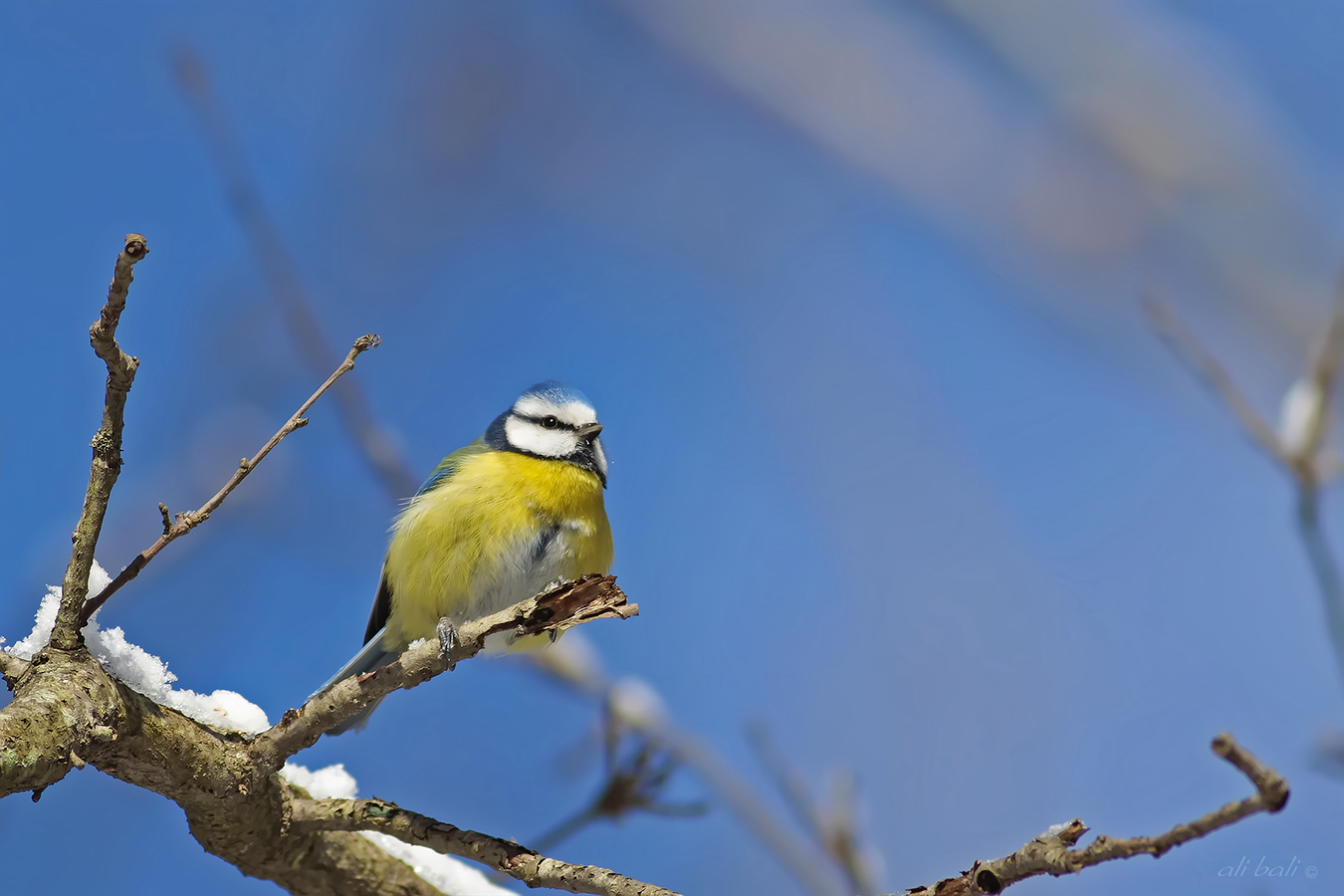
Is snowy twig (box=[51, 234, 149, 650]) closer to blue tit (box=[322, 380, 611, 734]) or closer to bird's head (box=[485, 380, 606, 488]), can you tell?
blue tit (box=[322, 380, 611, 734])

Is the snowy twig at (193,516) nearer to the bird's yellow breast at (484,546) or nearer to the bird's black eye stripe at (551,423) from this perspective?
the bird's yellow breast at (484,546)

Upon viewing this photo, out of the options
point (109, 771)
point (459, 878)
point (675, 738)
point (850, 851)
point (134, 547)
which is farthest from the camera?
point (134, 547)

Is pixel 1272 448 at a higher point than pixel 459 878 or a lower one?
higher

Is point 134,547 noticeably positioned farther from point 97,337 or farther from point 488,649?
point 97,337

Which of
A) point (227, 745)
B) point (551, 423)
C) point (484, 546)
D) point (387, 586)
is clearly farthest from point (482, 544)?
point (227, 745)

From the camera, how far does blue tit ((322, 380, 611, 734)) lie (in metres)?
3.37

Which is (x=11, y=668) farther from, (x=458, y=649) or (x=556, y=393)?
(x=556, y=393)

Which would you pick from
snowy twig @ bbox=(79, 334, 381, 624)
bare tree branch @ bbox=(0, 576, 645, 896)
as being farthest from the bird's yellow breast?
snowy twig @ bbox=(79, 334, 381, 624)

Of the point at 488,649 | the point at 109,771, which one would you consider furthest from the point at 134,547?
the point at 109,771

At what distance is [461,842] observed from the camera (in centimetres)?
214

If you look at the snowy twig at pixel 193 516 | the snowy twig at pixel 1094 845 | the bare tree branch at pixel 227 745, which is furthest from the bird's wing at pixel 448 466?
the snowy twig at pixel 1094 845

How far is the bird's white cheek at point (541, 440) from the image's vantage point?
12.6 feet

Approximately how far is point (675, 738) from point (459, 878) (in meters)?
1.22

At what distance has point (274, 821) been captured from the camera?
93.3 inches
